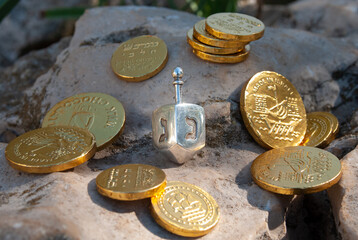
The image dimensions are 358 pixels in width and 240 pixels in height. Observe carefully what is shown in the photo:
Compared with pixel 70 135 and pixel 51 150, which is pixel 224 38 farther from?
pixel 51 150

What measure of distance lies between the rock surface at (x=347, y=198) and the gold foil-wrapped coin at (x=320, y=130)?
0.69 ft

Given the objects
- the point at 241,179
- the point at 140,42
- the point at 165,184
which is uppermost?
the point at 140,42

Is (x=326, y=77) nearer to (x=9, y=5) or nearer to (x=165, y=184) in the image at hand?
(x=165, y=184)

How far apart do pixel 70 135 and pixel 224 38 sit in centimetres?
94

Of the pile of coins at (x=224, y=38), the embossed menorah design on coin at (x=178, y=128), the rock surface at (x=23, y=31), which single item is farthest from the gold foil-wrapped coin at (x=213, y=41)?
the rock surface at (x=23, y=31)

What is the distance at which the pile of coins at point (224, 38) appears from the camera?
6.98ft

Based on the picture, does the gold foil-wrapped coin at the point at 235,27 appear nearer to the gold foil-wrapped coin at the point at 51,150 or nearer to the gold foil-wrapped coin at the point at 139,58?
the gold foil-wrapped coin at the point at 139,58

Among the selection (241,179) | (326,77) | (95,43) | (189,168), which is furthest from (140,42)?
(326,77)

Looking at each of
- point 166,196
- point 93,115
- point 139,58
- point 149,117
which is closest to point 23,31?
point 139,58

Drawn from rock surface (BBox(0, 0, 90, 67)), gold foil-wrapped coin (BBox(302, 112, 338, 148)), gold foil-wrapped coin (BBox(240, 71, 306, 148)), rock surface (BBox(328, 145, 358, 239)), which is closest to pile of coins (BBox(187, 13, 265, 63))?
gold foil-wrapped coin (BBox(240, 71, 306, 148))

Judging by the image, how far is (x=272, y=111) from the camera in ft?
7.08

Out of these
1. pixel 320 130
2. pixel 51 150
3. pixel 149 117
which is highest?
pixel 51 150

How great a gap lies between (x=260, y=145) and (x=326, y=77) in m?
0.82

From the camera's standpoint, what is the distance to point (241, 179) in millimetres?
1911
